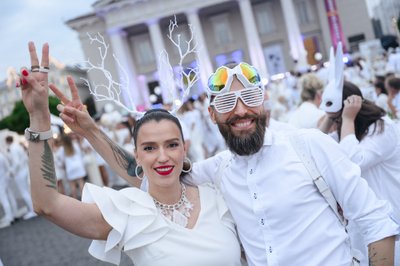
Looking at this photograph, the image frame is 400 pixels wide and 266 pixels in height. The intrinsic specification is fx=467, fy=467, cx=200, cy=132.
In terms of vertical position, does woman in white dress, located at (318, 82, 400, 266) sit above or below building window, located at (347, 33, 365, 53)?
below

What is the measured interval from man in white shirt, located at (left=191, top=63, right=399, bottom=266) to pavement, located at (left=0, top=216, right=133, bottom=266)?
3.75 m

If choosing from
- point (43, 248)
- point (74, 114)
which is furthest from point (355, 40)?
point (74, 114)

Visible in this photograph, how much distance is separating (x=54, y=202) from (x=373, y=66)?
17.8 metres

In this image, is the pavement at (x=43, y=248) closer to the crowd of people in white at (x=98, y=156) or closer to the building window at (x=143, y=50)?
the crowd of people in white at (x=98, y=156)

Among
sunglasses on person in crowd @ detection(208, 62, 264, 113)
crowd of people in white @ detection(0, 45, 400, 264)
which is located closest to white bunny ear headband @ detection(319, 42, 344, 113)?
sunglasses on person in crowd @ detection(208, 62, 264, 113)

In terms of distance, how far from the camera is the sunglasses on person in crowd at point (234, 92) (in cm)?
233

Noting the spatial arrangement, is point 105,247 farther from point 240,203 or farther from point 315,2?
point 315,2

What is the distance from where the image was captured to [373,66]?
18.0 meters

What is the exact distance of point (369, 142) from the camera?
3.04 metres

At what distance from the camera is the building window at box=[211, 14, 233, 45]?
1742 inches

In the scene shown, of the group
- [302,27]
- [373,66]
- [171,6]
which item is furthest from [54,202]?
[302,27]

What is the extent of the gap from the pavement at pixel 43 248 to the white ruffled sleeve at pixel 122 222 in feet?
11.5

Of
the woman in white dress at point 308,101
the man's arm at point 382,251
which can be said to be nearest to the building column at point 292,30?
the woman in white dress at point 308,101

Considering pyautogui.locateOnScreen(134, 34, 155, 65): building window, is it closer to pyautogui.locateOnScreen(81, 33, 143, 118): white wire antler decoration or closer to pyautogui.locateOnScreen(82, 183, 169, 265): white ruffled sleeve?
pyautogui.locateOnScreen(81, 33, 143, 118): white wire antler decoration
